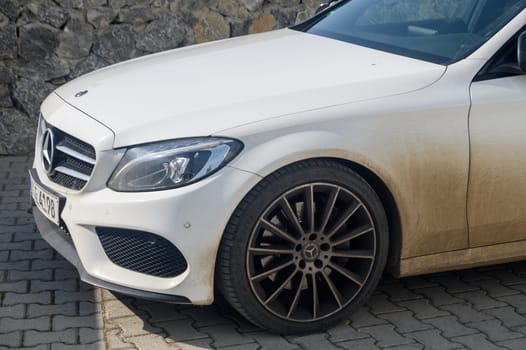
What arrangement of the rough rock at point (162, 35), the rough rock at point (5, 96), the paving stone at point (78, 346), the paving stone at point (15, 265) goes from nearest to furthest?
the paving stone at point (78, 346) → the paving stone at point (15, 265) → the rough rock at point (5, 96) → the rough rock at point (162, 35)

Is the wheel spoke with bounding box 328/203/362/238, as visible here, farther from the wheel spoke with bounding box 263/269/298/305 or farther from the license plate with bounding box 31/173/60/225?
the license plate with bounding box 31/173/60/225

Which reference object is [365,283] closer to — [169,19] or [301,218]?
[301,218]

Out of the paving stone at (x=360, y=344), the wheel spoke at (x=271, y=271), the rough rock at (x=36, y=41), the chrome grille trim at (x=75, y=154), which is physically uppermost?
the rough rock at (x=36, y=41)

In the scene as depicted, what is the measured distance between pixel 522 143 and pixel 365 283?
38.0 inches

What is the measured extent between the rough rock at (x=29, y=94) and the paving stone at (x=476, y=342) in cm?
452

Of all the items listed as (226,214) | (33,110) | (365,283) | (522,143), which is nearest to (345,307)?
(365,283)

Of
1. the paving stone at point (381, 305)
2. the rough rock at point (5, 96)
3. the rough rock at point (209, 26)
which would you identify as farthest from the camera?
the rough rock at point (209, 26)

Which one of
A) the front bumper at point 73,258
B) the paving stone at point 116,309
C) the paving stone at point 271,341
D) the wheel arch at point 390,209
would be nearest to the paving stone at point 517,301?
the wheel arch at point 390,209

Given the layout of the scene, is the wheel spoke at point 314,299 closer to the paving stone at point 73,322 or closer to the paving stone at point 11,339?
the paving stone at point 73,322

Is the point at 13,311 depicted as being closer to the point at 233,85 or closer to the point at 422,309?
the point at 233,85

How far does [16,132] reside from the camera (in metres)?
8.08

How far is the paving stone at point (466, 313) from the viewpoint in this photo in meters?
4.88

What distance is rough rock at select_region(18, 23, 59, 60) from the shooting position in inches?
316

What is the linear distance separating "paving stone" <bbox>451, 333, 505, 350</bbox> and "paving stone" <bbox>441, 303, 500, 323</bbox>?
0.19 m
